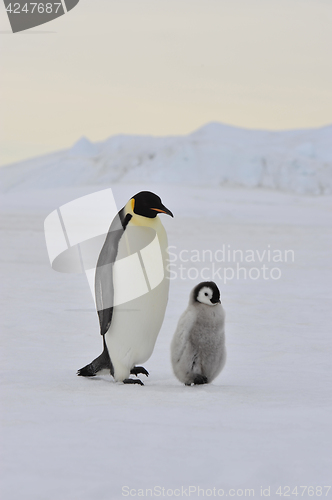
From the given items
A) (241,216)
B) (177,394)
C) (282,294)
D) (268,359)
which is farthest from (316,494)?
(241,216)

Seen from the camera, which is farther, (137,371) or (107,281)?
(137,371)

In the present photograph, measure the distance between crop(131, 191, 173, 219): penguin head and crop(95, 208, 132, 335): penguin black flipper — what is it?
65mm

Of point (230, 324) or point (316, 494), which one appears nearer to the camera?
point (316, 494)

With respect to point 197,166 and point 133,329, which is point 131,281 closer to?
point 133,329

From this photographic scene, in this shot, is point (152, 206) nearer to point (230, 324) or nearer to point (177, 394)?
point (177, 394)

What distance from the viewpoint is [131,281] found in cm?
298

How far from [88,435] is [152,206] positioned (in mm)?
1228

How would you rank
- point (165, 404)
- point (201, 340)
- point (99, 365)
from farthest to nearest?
1. point (99, 365)
2. point (201, 340)
3. point (165, 404)

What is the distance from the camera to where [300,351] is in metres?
3.93

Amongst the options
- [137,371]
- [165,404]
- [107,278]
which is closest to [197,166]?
[137,371]

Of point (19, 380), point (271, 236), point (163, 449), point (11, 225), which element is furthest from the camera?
point (11, 225)

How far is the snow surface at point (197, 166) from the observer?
33.4 metres

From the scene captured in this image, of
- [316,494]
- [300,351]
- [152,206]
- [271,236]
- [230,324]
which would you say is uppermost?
[152,206]

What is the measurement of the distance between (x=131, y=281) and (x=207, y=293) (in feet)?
1.26
